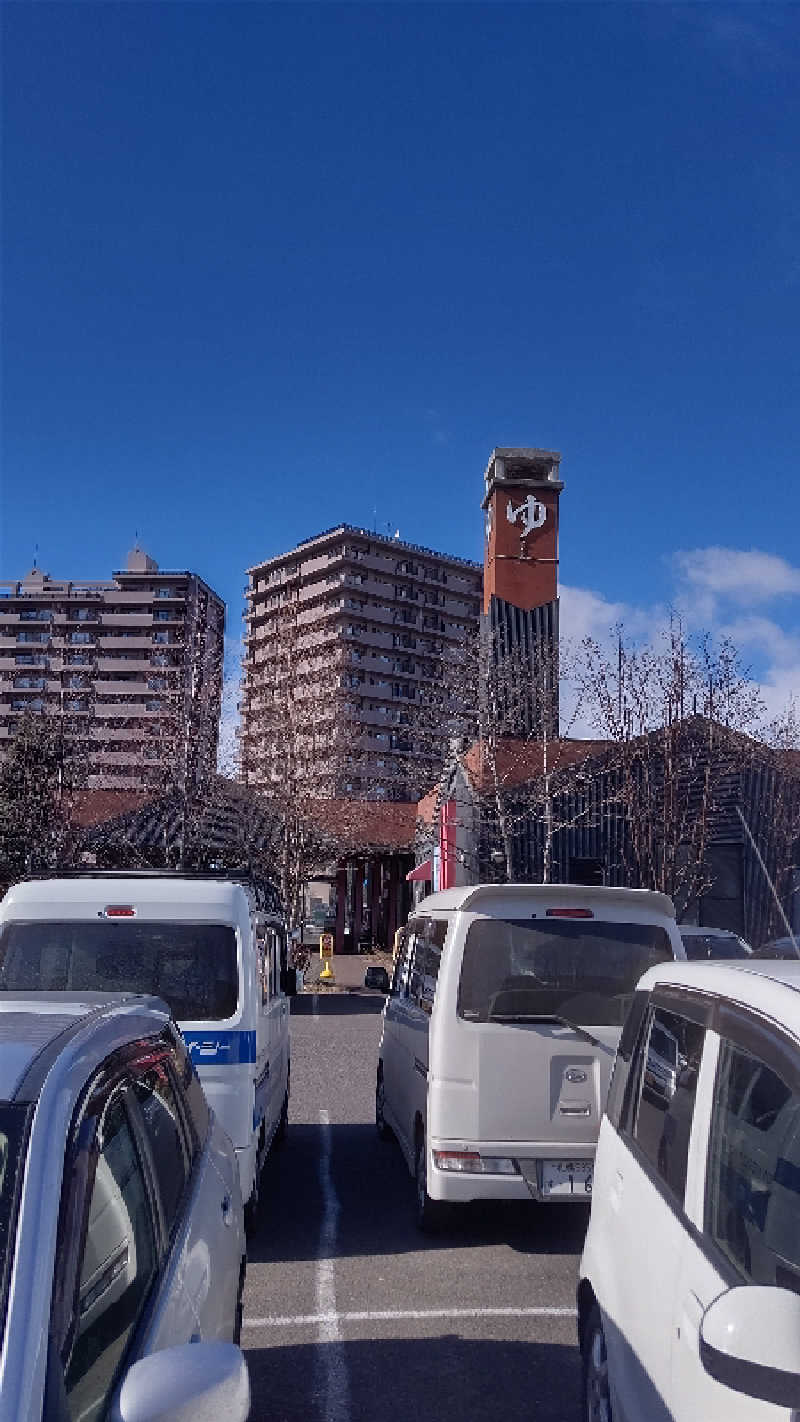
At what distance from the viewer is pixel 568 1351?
514 cm

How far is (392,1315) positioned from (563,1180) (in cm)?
114

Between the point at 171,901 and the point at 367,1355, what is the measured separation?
2.45 meters

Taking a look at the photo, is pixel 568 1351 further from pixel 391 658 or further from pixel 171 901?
pixel 391 658

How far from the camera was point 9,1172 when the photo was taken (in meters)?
2.27

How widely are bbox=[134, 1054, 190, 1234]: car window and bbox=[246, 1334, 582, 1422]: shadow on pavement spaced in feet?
5.12

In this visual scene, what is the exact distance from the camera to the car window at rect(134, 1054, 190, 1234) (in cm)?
314

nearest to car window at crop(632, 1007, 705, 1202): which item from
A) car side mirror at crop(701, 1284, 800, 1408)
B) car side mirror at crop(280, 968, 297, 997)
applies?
car side mirror at crop(701, 1284, 800, 1408)

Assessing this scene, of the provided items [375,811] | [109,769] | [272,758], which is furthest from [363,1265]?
[109,769]

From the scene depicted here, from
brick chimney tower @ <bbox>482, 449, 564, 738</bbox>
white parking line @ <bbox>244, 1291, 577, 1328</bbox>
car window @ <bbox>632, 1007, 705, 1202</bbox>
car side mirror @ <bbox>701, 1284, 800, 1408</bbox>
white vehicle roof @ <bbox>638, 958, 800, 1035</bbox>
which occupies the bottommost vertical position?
white parking line @ <bbox>244, 1291, 577, 1328</bbox>

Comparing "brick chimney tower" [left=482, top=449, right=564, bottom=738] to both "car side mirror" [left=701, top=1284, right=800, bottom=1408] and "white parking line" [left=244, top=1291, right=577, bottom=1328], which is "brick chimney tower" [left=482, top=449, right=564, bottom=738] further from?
"car side mirror" [left=701, top=1284, right=800, bottom=1408]

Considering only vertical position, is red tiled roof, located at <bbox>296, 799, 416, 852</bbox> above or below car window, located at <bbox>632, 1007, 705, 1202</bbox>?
above

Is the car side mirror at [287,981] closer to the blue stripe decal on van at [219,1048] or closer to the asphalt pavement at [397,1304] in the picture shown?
the asphalt pavement at [397,1304]

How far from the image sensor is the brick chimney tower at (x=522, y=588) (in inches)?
1108

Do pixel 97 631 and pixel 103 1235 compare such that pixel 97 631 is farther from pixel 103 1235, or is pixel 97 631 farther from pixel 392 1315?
pixel 103 1235
